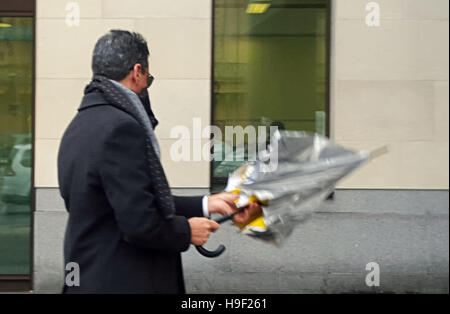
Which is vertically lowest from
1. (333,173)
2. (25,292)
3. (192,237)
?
(25,292)

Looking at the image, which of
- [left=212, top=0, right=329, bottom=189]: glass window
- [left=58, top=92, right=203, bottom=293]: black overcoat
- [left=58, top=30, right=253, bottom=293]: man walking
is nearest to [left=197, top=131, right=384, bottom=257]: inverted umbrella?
[left=58, top=30, right=253, bottom=293]: man walking

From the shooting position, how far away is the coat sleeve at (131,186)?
2.55 meters

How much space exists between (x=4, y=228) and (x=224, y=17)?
3379mm

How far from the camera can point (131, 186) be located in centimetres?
255

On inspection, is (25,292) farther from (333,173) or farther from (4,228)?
(333,173)

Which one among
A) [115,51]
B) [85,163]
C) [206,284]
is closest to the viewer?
[85,163]

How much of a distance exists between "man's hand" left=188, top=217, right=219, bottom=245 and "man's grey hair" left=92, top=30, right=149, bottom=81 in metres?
0.69

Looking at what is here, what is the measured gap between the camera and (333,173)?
8.79 ft

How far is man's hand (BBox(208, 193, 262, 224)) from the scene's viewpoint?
280 cm

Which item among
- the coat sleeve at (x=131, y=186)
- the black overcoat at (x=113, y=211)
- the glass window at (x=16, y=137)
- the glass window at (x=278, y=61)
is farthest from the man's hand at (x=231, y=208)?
the glass window at (x=16, y=137)

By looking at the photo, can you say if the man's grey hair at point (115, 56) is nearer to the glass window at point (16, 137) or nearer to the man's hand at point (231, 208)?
the man's hand at point (231, 208)

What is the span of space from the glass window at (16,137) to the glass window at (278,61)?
2204mm

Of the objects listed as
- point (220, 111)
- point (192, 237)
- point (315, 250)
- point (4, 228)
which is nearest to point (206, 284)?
point (315, 250)

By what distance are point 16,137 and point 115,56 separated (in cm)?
498
